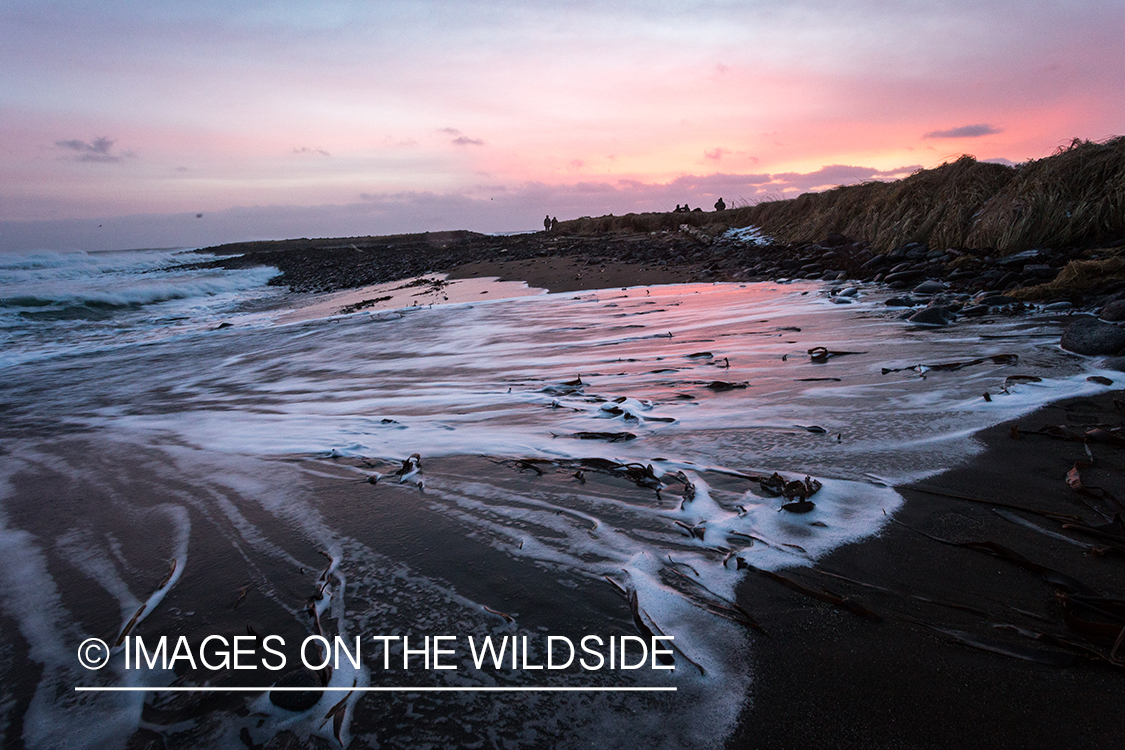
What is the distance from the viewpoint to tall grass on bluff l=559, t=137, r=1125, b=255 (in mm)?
7152

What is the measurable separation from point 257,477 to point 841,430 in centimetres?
313

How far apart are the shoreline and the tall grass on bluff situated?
7.46 metres

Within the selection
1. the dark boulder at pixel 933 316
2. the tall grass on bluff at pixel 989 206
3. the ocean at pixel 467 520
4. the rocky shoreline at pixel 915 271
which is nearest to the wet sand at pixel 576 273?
the rocky shoreline at pixel 915 271

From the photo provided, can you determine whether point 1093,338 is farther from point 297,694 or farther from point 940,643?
point 297,694

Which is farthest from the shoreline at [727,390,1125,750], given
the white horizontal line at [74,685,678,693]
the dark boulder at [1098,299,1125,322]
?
the dark boulder at [1098,299,1125,322]

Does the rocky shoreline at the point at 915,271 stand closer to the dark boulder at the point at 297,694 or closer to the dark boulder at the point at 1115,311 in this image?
the dark boulder at the point at 1115,311

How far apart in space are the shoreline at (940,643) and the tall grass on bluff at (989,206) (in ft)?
24.5

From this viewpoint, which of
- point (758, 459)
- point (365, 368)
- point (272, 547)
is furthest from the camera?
point (365, 368)

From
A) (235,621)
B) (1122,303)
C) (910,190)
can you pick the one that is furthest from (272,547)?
(910,190)

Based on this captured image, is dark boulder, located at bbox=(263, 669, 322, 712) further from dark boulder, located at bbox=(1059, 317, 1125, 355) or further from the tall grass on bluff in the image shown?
Answer: the tall grass on bluff

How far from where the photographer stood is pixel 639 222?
26.5 m

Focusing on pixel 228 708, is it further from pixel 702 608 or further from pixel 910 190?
pixel 910 190

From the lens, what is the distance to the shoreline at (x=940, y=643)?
113 centimetres

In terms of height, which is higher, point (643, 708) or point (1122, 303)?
point (1122, 303)
